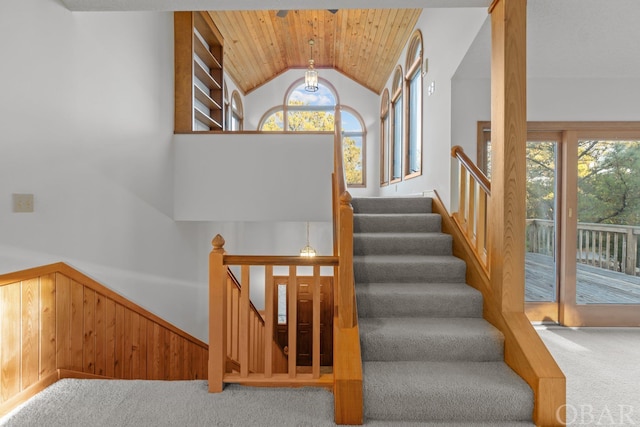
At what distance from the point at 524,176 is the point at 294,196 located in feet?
7.32

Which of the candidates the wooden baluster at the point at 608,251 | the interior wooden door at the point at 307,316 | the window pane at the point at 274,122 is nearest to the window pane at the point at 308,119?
the window pane at the point at 274,122

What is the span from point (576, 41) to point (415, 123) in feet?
7.71

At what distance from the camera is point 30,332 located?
2080 millimetres

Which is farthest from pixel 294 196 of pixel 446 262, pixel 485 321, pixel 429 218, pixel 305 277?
pixel 305 277

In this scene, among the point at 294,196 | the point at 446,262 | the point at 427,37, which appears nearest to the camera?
the point at 446,262

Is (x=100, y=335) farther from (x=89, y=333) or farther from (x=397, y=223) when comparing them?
(x=397, y=223)

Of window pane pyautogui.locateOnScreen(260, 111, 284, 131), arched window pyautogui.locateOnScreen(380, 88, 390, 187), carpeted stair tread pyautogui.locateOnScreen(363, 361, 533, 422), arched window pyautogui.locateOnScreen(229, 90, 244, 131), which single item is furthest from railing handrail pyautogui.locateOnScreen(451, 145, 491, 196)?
window pane pyautogui.locateOnScreen(260, 111, 284, 131)

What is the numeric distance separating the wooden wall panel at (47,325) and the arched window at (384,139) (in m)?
5.87

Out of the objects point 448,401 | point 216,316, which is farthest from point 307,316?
point 448,401

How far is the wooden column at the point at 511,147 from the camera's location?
2.40 m

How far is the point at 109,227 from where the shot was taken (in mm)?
2801

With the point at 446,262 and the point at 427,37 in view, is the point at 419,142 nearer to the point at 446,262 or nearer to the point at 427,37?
the point at 427,37

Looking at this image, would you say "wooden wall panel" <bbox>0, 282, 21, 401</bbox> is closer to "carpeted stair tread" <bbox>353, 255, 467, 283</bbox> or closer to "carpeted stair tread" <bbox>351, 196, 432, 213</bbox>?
"carpeted stair tread" <bbox>353, 255, 467, 283</bbox>

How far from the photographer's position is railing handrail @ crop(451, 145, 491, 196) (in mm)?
2877
